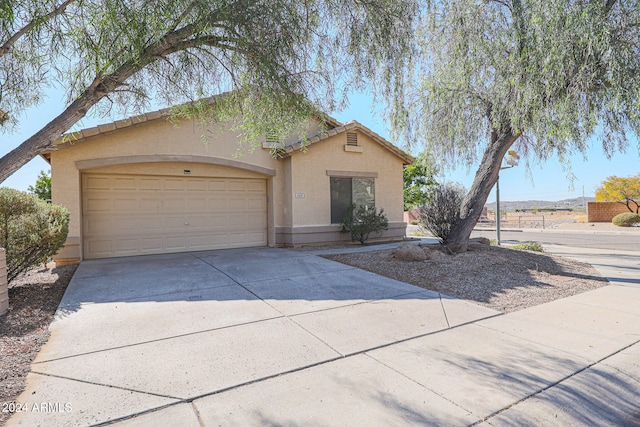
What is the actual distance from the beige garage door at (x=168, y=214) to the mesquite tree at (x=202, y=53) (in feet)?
13.8

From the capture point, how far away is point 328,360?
348 centimetres

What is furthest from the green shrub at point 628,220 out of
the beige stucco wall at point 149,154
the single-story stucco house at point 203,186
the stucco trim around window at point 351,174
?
the beige stucco wall at point 149,154

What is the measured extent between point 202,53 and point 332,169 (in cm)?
708

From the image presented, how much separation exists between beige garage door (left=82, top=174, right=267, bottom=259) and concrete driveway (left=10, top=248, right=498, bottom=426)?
7.42 ft

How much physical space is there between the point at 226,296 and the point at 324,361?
9.16 feet

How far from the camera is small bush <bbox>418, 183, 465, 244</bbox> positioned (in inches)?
372

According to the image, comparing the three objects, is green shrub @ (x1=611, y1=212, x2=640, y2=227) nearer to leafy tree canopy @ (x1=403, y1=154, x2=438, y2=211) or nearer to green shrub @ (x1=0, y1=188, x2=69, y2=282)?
leafy tree canopy @ (x1=403, y1=154, x2=438, y2=211)

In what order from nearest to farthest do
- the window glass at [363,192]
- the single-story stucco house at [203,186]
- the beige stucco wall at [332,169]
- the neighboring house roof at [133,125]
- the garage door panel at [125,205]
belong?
the neighboring house roof at [133,125]
the single-story stucco house at [203,186]
the garage door panel at [125,205]
the beige stucco wall at [332,169]
the window glass at [363,192]

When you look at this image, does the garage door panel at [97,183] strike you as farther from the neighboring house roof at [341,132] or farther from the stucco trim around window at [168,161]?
the neighboring house roof at [341,132]

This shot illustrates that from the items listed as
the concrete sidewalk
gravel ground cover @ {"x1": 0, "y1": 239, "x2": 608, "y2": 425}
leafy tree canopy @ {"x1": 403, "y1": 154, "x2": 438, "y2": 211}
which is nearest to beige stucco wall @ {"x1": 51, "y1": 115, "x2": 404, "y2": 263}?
gravel ground cover @ {"x1": 0, "y1": 239, "x2": 608, "y2": 425}

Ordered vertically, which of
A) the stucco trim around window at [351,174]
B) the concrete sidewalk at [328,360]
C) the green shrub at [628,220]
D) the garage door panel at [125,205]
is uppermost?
the stucco trim around window at [351,174]

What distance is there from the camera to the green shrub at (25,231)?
5.55m

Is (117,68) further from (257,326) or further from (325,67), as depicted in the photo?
(257,326)

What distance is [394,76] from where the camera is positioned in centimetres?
607
